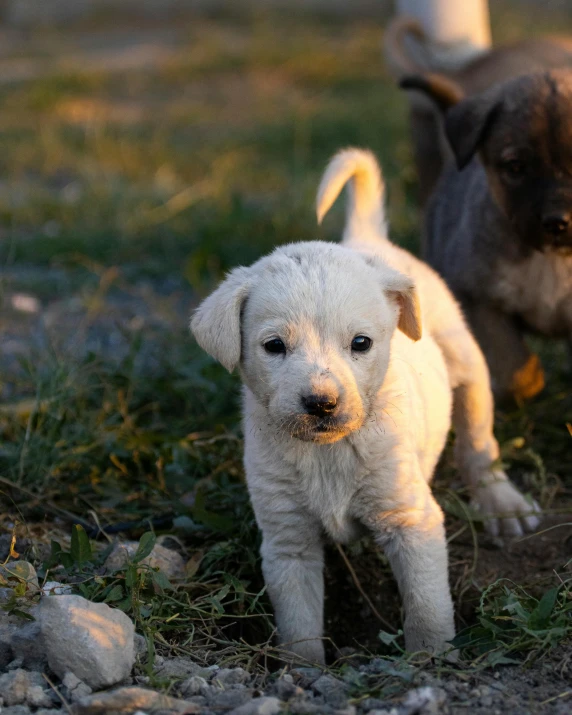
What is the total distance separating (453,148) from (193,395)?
4.86 feet

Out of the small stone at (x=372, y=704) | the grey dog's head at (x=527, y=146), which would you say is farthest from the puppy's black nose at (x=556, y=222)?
the small stone at (x=372, y=704)

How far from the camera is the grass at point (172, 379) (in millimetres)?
3062

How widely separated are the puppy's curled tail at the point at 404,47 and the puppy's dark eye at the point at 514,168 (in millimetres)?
1993

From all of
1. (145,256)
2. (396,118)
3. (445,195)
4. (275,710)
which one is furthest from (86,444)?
(396,118)

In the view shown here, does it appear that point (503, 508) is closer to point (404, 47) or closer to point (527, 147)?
point (527, 147)

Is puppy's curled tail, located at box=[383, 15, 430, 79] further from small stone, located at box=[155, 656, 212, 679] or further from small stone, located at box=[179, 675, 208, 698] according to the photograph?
small stone, located at box=[179, 675, 208, 698]

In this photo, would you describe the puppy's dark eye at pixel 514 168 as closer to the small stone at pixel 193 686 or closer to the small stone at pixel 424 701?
the small stone at pixel 424 701

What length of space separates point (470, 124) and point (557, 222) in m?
0.69

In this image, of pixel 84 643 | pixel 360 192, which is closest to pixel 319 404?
pixel 84 643

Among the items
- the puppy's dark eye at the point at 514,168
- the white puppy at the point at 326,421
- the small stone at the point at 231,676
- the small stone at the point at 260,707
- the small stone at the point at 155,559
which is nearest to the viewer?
the small stone at the point at 260,707

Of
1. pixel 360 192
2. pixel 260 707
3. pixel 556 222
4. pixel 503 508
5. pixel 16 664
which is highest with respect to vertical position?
pixel 360 192

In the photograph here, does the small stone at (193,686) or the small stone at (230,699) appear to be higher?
the small stone at (230,699)

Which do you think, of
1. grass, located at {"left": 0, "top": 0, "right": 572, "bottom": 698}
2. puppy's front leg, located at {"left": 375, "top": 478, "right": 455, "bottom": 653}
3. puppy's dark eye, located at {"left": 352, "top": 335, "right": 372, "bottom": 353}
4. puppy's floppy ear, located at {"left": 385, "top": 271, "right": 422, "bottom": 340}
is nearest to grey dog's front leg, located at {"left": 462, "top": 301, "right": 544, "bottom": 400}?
grass, located at {"left": 0, "top": 0, "right": 572, "bottom": 698}

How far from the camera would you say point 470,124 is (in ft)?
14.0
